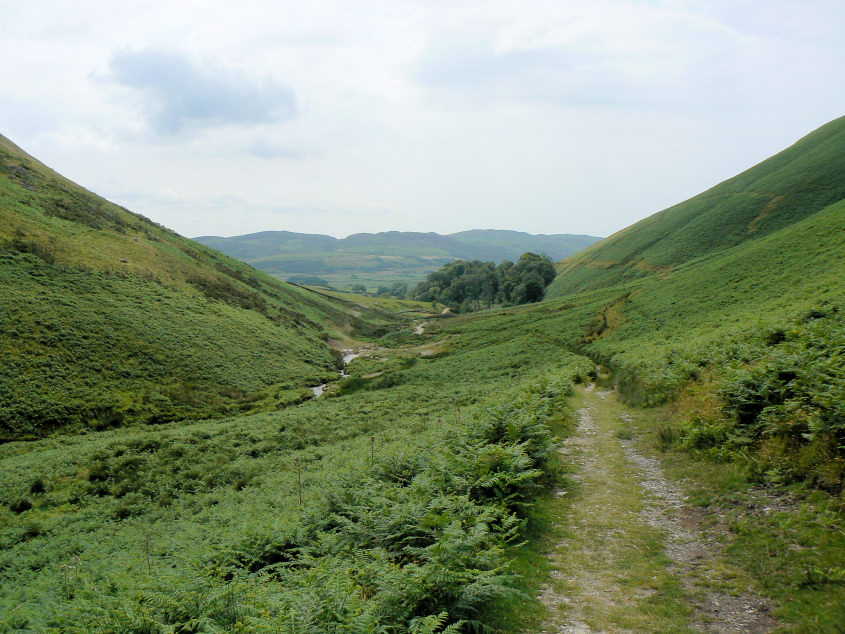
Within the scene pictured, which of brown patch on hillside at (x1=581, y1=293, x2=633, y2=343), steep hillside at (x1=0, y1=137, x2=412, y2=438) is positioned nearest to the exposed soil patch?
brown patch on hillside at (x1=581, y1=293, x2=633, y2=343)

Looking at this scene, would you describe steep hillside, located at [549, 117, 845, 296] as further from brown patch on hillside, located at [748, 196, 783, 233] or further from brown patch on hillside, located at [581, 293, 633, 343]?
brown patch on hillside, located at [581, 293, 633, 343]

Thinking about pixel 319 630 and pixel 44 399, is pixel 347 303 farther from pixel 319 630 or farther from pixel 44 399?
pixel 319 630

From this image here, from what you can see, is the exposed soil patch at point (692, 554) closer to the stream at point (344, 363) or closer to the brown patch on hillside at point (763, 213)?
the stream at point (344, 363)

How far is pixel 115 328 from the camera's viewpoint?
4541 centimetres

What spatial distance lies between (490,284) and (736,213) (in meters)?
66.2

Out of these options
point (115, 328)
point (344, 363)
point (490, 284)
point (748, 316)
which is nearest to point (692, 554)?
point (748, 316)

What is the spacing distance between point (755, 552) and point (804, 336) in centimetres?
1022

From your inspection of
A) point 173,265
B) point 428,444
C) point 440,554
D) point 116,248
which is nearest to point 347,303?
point 173,265

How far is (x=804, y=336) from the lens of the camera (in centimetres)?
1422

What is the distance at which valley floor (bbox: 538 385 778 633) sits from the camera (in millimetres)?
6375

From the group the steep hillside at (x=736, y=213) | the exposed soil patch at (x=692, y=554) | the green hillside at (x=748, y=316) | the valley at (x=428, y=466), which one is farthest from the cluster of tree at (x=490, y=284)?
the exposed soil patch at (x=692, y=554)

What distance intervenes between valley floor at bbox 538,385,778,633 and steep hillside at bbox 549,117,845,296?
7872 centimetres

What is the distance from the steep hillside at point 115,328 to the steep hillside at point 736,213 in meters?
66.6

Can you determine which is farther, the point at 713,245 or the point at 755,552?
the point at 713,245
